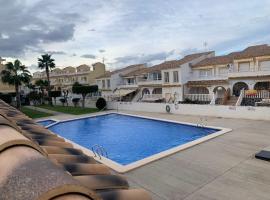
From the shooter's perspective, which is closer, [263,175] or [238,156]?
[263,175]

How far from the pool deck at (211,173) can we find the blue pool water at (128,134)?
17.0ft

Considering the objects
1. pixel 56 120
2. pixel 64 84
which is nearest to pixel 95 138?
pixel 56 120

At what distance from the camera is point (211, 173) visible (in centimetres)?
1254

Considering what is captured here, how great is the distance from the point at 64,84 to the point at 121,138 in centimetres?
6485

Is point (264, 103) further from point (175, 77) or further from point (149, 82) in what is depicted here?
point (149, 82)

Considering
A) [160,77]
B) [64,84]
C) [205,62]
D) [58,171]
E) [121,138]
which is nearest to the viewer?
[58,171]

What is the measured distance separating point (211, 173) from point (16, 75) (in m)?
50.9

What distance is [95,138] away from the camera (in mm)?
27078

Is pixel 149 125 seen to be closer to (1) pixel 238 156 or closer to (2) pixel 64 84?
(1) pixel 238 156

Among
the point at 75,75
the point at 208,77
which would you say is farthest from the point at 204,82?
the point at 75,75

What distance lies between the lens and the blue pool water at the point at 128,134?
70.9 ft

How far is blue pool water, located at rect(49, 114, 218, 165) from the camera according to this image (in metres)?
21.6

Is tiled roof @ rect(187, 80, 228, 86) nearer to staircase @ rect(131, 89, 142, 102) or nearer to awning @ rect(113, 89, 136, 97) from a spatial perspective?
staircase @ rect(131, 89, 142, 102)

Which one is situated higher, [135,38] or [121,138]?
[135,38]
